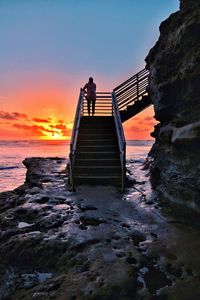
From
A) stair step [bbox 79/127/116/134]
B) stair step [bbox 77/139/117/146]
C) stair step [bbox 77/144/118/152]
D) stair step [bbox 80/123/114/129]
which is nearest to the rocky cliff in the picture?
stair step [bbox 77/144/118/152]

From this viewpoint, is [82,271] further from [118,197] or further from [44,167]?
[44,167]

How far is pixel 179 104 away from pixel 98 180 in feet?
12.0

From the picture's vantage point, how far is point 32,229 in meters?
6.48

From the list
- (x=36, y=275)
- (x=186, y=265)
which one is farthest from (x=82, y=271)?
(x=186, y=265)

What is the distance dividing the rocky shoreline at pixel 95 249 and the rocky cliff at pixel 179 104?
34.3 inches

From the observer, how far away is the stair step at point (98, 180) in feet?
33.3

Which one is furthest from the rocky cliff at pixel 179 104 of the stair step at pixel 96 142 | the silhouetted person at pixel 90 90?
the silhouetted person at pixel 90 90

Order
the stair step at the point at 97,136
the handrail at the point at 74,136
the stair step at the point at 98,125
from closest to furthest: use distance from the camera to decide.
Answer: the handrail at the point at 74,136 → the stair step at the point at 97,136 → the stair step at the point at 98,125

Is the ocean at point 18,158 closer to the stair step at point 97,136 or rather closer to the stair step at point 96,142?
the stair step at point 97,136

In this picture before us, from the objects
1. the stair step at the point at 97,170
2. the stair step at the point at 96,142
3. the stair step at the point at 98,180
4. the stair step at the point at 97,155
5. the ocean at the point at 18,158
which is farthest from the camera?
the ocean at the point at 18,158

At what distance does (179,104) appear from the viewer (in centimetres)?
925

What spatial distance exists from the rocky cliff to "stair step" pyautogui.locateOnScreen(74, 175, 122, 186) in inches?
53.4

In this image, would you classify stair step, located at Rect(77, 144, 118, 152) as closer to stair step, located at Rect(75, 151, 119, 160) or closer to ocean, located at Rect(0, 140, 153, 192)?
stair step, located at Rect(75, 151, 119, 160)

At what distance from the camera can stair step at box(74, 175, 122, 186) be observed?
10.2 m
